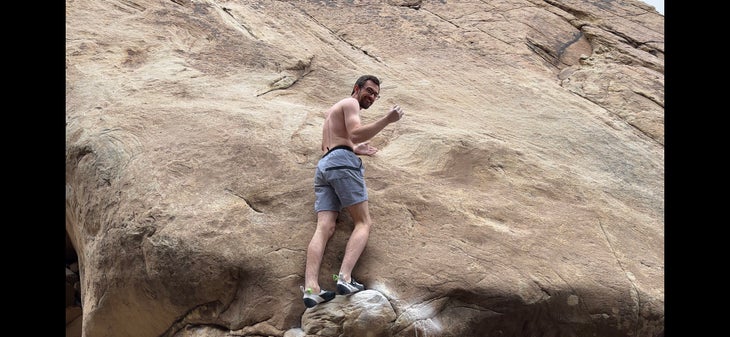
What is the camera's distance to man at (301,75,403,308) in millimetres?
5352

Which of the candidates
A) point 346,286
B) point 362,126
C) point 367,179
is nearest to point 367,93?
point 362,126

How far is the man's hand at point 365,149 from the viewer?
21.5ft

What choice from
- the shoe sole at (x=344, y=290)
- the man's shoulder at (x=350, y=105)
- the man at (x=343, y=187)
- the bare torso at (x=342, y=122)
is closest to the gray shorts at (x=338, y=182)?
the man at (x=343, y=187)

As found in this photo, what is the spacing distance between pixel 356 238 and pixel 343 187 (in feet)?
1.31

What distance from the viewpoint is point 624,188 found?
280 inches

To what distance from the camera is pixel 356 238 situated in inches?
220

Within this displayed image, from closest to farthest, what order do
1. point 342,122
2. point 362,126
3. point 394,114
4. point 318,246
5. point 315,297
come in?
point 315,297 < point 318,246 < point 394,114 < point 362,126 < point 342,122

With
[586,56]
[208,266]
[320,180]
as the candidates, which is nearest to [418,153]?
[320,180]

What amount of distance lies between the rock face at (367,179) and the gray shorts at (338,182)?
0.61 feet

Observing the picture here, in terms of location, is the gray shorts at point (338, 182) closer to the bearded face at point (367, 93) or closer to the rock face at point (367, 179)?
the rock face at point (367, 179)

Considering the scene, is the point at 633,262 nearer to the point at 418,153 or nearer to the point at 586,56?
the point at 418,153

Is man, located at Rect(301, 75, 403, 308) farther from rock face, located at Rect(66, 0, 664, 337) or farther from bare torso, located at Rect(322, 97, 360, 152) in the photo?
rock face, located at Rect(66, 0, 664, 337)

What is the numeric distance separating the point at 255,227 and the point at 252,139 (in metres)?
0.99

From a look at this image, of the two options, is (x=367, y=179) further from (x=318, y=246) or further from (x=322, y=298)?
(x=322, y=298)
